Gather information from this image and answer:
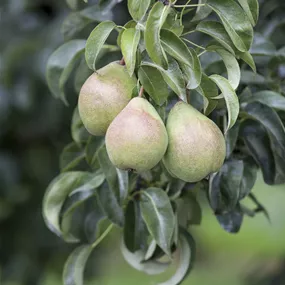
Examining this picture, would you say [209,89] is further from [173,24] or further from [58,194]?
[58,194]

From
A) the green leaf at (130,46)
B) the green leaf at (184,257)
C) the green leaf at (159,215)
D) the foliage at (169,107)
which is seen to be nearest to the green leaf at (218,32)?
the foliage at (169,107)

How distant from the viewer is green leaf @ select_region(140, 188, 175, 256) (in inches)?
38.9

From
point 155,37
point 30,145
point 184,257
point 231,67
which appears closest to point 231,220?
point 184,257

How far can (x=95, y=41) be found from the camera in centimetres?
86

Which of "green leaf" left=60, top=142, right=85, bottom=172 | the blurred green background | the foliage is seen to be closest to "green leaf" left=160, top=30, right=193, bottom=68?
the foliage

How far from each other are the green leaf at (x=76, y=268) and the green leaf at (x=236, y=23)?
0.49m

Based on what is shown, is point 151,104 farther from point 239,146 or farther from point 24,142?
point 24,142

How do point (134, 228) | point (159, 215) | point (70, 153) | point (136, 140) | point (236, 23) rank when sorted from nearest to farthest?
1. point (136, 140)
2. point (236, 23)
3. point (159, 215)
4. point (134, 228)
5. point (70, 153)

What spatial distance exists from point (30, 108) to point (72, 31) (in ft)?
2.50

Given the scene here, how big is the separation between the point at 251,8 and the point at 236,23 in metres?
0.03

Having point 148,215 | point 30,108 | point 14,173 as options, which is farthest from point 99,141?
point 14,173

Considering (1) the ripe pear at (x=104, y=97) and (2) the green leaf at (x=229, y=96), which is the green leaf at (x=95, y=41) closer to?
(1) the ripe pear at (x=104, y=97)

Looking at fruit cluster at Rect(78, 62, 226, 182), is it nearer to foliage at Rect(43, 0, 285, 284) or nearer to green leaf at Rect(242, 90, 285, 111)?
foliage at Rect(43, 0, 285, 284)

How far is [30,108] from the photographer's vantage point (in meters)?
1.97
